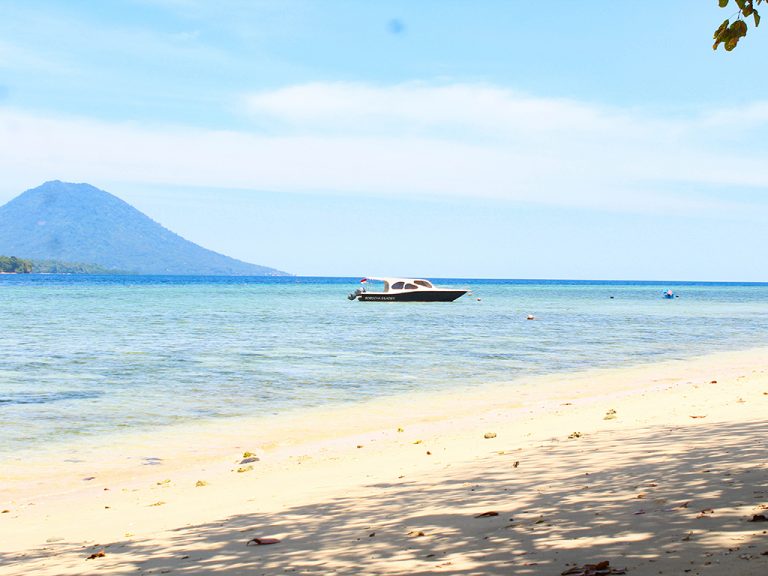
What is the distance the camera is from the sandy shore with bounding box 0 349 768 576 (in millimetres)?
5641

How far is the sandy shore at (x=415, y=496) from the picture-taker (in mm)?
5641

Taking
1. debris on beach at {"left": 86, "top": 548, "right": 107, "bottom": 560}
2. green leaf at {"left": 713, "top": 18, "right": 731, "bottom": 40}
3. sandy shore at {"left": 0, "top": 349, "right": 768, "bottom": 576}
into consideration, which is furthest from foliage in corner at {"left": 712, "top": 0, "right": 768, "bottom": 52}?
debris on beach at {"left": 86, "top": 548, "right": 107, "bottom": 560}

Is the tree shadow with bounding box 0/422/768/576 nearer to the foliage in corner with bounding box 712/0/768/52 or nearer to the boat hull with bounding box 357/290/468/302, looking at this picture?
the foliage in corner with bounding box 712/0/768/52

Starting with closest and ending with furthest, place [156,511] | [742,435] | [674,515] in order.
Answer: [674,515] → [156,511] → [742,435]

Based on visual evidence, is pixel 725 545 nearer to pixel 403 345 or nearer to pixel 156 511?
pixel 156 511

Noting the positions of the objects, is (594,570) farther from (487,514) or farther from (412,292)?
(412,292)

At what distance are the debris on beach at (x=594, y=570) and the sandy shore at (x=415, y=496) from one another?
0.11ft

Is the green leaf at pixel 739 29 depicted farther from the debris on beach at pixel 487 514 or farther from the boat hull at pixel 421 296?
the boat hull at pixel 421 296

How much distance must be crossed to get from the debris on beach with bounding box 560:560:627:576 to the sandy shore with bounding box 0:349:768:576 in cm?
3

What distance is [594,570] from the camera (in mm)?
4961

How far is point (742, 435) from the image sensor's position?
32.1 ft

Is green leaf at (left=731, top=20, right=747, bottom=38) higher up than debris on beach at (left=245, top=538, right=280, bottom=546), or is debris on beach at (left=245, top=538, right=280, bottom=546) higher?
green leaf at (left=731, top=20, right=747, bottom=38)

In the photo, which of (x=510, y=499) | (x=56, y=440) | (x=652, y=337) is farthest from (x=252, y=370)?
(x=652, y=337)

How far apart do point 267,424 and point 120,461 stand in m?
3.64
